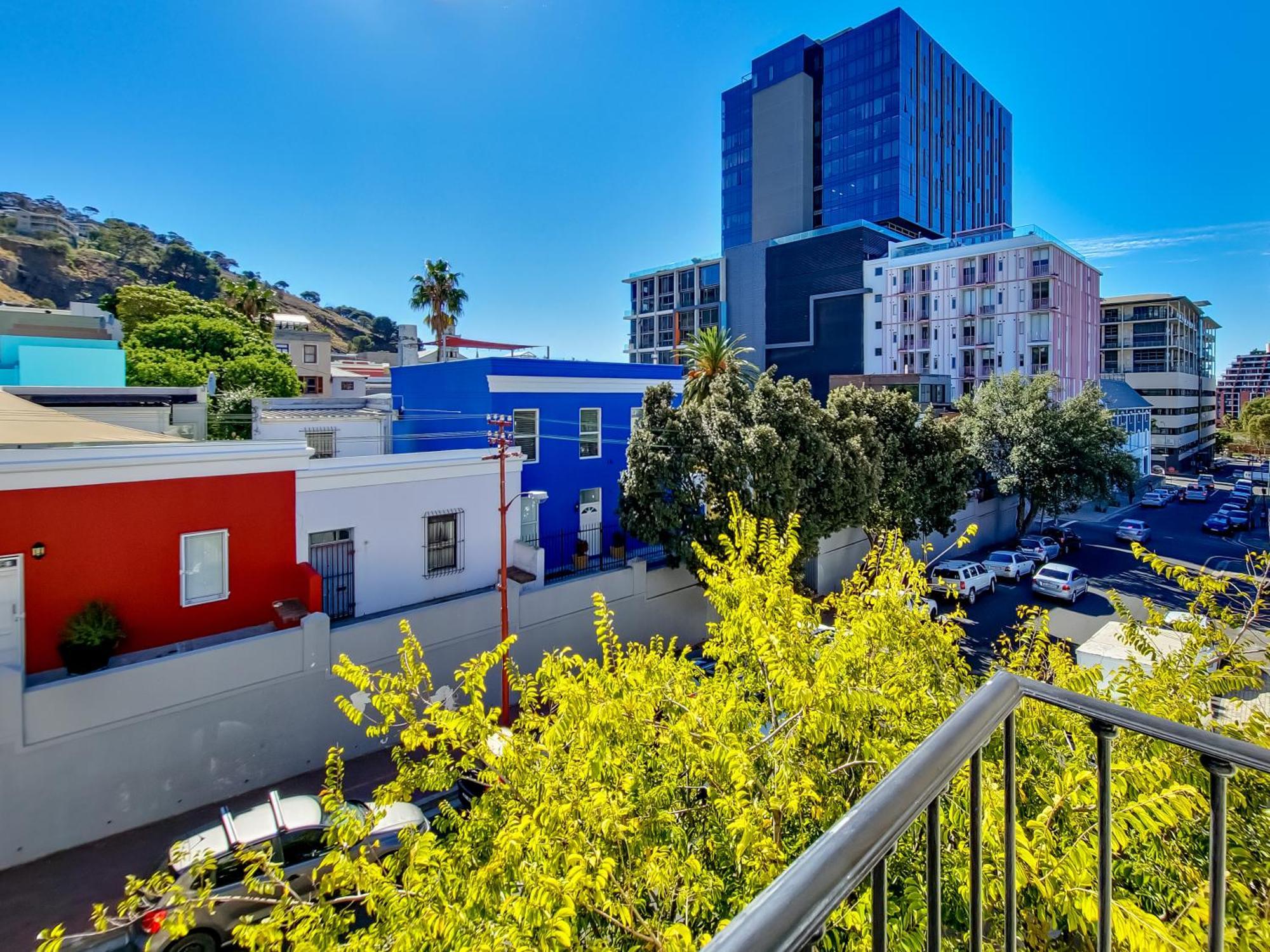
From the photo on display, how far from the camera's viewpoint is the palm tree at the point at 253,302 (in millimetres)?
42250

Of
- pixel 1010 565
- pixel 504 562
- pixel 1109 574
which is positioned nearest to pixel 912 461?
pixel 1010 565

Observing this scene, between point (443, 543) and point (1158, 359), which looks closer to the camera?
point (443, 543)

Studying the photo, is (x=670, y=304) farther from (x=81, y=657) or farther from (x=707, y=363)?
(x=81, y=657)

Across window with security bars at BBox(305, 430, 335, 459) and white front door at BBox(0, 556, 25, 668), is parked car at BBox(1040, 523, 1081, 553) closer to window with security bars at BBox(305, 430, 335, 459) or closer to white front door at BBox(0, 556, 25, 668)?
window with security bars at BBox(305, 430, 335, 459)

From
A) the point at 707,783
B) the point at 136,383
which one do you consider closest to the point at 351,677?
the point at 707,783

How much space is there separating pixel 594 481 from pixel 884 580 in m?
15.9

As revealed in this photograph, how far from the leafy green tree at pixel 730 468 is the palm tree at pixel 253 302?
35.2 m

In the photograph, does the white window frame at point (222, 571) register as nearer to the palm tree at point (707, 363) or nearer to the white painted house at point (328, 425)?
the white painted house at point (328, 425)

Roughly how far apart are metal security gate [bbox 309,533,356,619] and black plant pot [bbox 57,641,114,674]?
152 inches

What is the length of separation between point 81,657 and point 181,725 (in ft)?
6.17

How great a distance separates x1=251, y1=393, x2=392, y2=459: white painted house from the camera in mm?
20531

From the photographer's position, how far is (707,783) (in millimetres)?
4586

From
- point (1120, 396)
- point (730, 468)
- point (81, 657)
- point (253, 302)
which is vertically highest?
point (253, 302)

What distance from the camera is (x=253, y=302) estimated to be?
42469 mm
